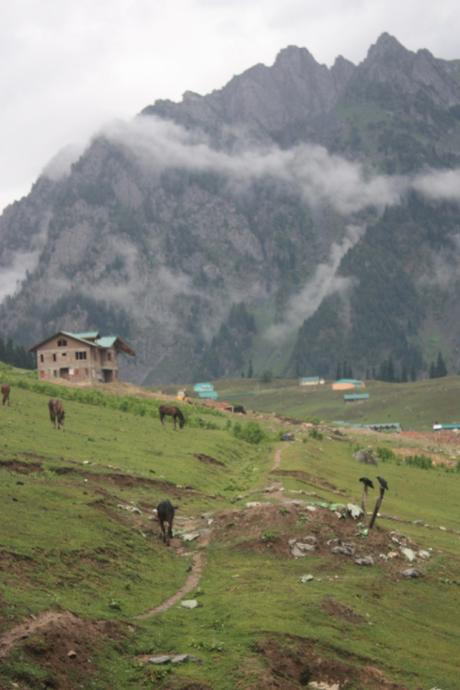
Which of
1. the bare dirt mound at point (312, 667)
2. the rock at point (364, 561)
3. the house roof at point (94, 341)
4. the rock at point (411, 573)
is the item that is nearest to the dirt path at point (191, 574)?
the bare dirt mound at point (312, 667)

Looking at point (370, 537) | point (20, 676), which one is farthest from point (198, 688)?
point (370, 537)

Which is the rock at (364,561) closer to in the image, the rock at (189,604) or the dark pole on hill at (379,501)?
the dark pole on hill at (379,501)

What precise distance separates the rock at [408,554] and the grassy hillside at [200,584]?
397mm

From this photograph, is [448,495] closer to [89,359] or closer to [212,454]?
[212,454]

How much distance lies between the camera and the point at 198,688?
816 inches

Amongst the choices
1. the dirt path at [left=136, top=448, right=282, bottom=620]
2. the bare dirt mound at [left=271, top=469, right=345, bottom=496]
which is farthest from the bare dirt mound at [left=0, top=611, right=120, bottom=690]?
the bare dirt mound at [left=271, top=469, right=345, bottom=496]

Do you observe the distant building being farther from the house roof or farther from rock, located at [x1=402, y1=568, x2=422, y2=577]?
rock, located at [x1=402, y1=568, x2=422, y2=577]

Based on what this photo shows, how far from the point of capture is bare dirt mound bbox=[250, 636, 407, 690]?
2252 cm

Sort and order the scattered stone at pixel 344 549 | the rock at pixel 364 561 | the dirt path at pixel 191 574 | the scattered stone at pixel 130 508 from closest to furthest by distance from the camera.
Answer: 1. the dirt path at pixel 191 574
2. the rock at pixel 364 561
3. the scattered stone at pixel 344 549
4. the scattered stone at pixel 130 508

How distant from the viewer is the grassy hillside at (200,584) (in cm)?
2170

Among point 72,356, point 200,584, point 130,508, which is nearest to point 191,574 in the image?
point 200,584

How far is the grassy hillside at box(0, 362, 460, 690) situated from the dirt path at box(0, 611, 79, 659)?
0.05m

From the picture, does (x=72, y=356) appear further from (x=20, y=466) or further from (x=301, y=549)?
(x=301, y=549)

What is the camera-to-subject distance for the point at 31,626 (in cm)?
2127
